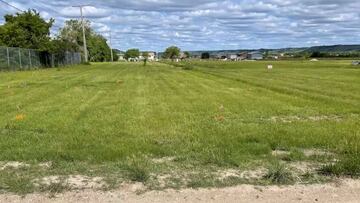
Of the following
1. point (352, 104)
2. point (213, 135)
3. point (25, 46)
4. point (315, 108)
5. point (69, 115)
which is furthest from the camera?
point (25, 46)

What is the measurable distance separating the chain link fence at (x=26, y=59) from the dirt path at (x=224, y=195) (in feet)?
130

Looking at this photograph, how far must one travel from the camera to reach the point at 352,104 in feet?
51.4

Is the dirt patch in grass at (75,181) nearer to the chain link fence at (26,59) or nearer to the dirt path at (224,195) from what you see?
the dirt path at (224,195)

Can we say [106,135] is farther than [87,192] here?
Yes

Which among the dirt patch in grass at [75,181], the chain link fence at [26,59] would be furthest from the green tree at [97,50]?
the dirt patch in grass at [75,181]

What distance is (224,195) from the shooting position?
5906 millimetres

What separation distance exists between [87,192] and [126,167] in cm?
100

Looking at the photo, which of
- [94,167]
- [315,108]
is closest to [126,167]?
[94,167]

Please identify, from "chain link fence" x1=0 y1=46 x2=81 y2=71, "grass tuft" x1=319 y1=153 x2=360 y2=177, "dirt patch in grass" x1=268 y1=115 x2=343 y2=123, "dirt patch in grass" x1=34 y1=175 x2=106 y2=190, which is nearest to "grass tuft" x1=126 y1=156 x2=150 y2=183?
"dirt patch in grass" x1=34 y1=175 x2=106 y2=190

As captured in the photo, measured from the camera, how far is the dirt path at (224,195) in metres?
5.77

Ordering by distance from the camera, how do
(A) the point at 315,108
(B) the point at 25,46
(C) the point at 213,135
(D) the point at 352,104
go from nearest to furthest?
(C) the point at 213,135, (A) the point at 315,108, (D) the point at 352,104, (B) the point at 25,46

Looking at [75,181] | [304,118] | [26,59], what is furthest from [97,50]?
[75,181]

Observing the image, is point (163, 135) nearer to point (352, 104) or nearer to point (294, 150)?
point (294, 150)

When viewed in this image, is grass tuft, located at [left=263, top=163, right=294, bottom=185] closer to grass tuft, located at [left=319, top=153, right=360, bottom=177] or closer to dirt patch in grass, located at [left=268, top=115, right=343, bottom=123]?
grass tuft, located at [left=319, top=153, right=360, bottom=177]
